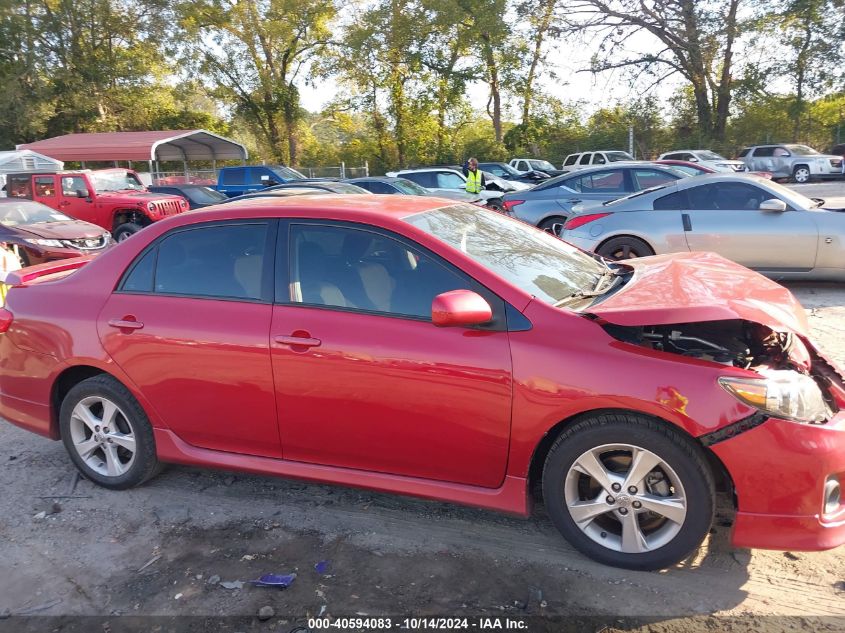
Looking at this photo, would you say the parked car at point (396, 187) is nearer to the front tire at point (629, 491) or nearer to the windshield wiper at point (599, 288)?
the windshield wiper at point (599, 288)

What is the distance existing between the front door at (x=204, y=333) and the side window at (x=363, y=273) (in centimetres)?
20

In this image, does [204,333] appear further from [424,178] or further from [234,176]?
[234,176]

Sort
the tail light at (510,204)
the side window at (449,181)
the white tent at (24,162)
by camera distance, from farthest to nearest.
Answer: the white tent at (24,162) → the side window at (449,181) → the tail light at (510,204)

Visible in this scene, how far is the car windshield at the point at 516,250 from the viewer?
3330 millimetres

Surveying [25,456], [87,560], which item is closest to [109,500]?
[87,560]

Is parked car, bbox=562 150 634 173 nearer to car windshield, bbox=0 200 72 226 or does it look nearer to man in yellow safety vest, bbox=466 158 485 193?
man in yellow safety vest, bbox=466 158 485 193

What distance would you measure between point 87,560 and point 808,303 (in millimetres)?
7341

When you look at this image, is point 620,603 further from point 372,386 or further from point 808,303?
point 808,303

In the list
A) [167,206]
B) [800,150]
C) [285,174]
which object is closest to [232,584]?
[167,206]

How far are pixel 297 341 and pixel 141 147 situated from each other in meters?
26.1

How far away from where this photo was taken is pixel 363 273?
336 cm

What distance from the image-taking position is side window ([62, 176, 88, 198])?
15.3 meters

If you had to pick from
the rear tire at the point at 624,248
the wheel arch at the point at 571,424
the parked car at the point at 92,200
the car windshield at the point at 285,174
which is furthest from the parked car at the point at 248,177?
the wheel arch at the point at 571,424

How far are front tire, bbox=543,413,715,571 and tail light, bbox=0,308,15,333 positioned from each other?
3375mm
